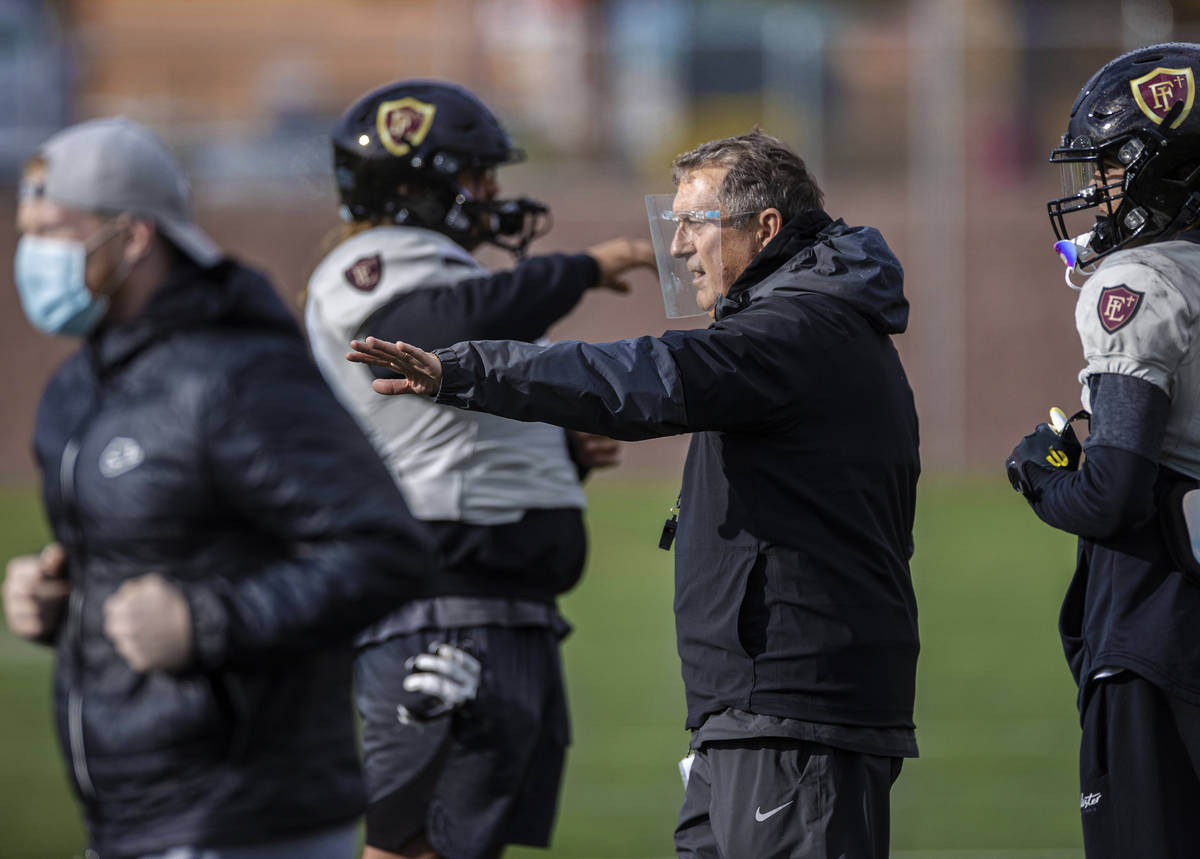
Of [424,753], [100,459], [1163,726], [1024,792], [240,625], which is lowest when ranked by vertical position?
[1024,792]

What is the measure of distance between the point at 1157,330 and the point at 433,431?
1984mm

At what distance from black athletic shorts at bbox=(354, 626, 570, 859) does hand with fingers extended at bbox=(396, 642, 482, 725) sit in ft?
0.08

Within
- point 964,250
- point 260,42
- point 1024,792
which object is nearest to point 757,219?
point 1024,792

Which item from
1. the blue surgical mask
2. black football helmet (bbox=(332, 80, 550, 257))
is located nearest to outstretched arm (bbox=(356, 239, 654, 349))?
black football helmet (bbox=(332, 80, 550, 257))

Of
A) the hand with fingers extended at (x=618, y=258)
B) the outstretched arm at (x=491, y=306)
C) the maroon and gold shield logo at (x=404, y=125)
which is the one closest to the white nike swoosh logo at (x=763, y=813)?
the outstretched arm at (x=491, y=306)

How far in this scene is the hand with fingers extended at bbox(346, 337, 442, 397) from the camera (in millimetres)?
3182

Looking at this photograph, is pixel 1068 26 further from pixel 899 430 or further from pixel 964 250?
pixel 899 430

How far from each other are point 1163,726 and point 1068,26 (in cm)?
1919

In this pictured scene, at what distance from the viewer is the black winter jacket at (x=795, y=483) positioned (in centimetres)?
328

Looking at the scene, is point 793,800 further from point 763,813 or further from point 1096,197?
point 1096,197

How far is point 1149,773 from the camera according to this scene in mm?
3537

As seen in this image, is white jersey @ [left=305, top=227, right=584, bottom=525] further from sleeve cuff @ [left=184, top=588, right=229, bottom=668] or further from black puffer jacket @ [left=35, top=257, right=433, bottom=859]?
sleeve cuff @ [left=184, top=588, right=229, bottom=668]

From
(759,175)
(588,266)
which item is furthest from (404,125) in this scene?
(759,175)

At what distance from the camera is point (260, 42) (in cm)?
2230
